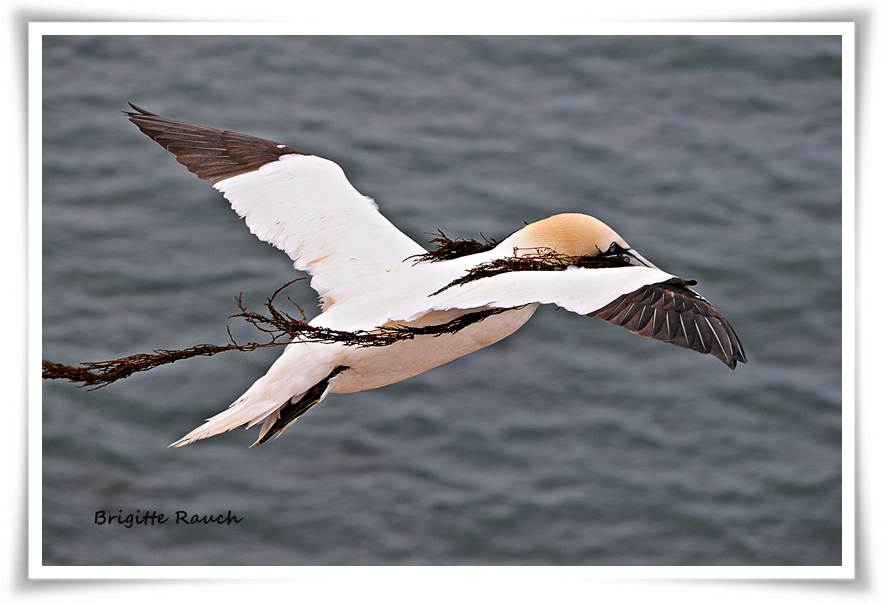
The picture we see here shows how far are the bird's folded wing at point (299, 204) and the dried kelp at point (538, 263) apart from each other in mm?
462

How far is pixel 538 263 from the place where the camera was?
12.6 feet

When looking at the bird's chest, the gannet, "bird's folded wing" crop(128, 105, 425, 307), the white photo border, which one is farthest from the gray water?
the bird's chest

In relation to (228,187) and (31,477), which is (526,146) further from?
(31,477)

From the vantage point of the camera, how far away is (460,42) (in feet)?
20.2

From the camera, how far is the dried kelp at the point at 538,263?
373 cm

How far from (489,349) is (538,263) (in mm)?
2657

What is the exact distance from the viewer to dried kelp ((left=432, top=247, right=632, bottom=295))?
3727 millimetres

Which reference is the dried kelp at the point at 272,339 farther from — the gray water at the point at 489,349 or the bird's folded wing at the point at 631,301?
the gray water at the point at 489,349

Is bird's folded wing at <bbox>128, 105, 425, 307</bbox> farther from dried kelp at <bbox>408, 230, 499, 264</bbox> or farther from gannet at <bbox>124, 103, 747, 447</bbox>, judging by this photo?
dried kelp at <bbox>408, 230, 499, 264</bbox>

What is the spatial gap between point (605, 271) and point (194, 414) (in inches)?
115
